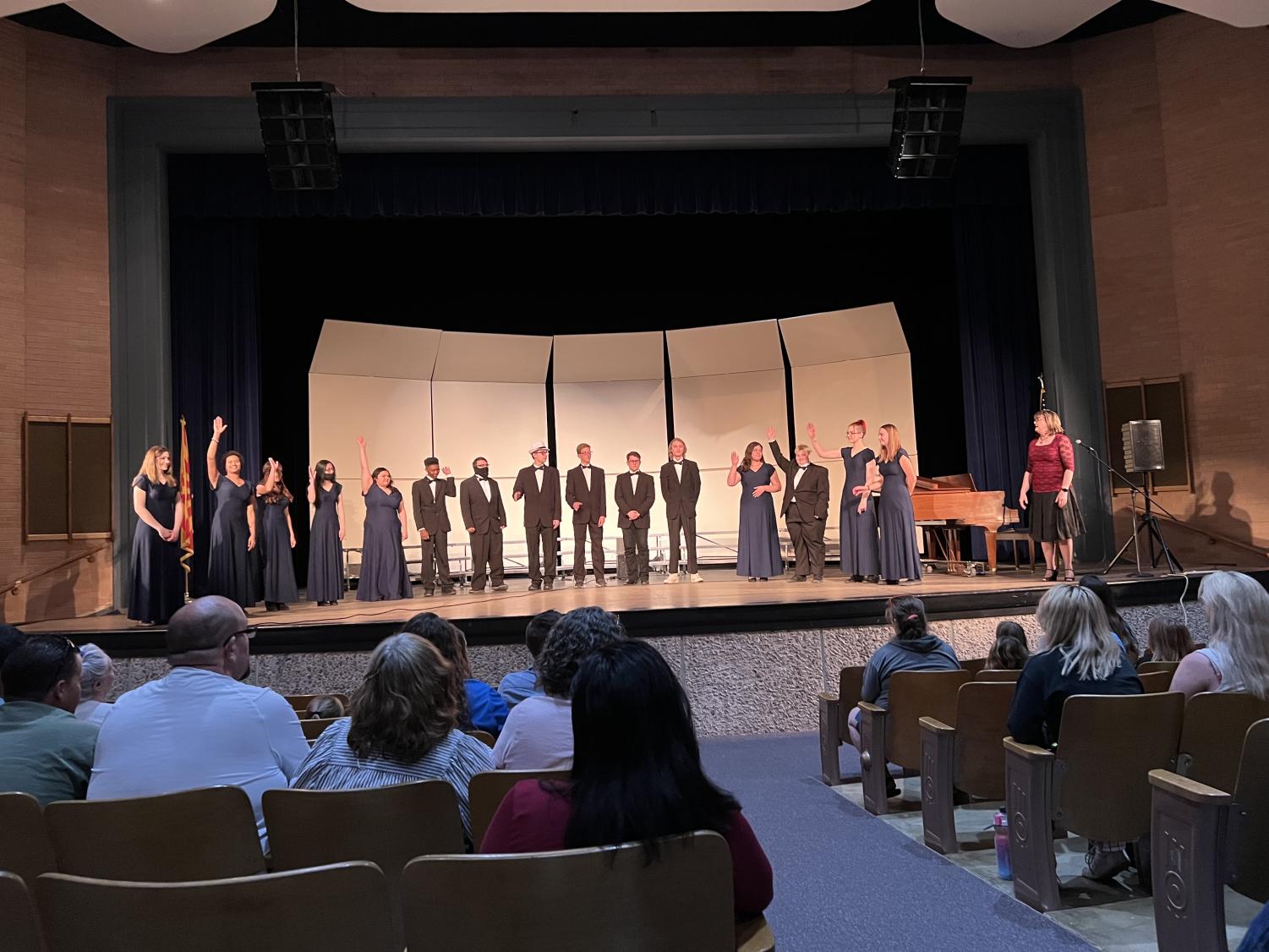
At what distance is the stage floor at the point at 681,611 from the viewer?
22.3ft

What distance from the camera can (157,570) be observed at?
7.61 metres

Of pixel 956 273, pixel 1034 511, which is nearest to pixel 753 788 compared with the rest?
pixel 1034 511

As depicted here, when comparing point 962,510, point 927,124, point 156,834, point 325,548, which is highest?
point 927,124

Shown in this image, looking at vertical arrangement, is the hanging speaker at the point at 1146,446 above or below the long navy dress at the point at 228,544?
above

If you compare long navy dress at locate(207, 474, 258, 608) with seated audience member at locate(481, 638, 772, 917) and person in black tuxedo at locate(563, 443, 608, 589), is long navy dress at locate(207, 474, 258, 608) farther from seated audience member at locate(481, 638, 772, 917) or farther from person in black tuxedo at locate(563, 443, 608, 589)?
seated audience member at locate(481, 638, 772, 917)

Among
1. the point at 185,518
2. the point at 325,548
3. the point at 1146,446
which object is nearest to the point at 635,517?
the point at 325,548

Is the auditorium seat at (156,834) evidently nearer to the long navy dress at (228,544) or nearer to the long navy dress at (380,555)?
the long navy dress at (228,544)

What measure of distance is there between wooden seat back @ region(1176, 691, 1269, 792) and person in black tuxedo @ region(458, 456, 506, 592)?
8199 mm

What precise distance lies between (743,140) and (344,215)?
13.2 ft

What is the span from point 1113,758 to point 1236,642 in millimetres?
558

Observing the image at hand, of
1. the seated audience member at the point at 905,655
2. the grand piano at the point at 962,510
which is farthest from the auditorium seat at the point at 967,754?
the grand piano at the point at 962,510

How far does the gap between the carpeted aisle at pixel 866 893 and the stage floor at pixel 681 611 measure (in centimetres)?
199

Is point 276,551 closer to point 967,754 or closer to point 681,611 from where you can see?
point 681,611

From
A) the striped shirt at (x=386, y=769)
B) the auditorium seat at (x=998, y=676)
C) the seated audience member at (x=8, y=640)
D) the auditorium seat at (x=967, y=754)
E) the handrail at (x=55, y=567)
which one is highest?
the handrail at (x=55, y=567)
